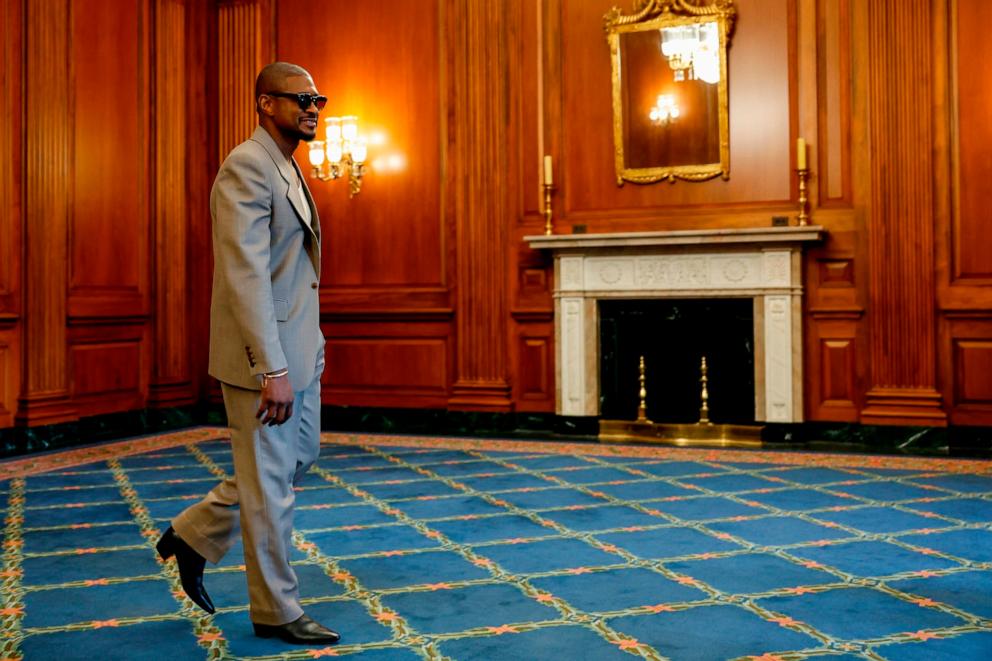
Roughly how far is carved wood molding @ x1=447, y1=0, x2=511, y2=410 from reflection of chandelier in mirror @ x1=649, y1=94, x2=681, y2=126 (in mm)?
1218

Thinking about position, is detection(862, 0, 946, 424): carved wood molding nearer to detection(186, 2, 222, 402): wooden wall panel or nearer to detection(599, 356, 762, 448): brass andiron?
detection(599, 356, 762, 448): brass andiron

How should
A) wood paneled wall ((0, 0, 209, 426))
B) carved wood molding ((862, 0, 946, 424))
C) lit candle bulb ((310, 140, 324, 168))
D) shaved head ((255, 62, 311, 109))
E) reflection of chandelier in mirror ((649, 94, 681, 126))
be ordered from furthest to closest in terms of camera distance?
lit candle bulb ((310, 140, 324, 168)) < reflection of chandelier in mirror ((649, 94, 681, 126)) < wood paneled wall ((0, 0, 209, 426)) < carved wood molding ((862, 0, 946, 424)) < shaved head ((255, 62, 311, 109))

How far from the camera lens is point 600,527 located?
4.29 meters

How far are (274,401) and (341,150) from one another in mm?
5788

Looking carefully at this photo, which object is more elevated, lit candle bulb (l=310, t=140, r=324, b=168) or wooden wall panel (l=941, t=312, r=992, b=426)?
lit candle bulb (l=310, t=140, r=324, b=168)

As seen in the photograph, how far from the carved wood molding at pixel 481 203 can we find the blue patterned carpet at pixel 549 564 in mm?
1895

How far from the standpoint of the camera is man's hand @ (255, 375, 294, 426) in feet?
8.32

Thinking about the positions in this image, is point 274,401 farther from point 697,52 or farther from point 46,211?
point 697,52

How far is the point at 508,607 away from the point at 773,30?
5427 mm

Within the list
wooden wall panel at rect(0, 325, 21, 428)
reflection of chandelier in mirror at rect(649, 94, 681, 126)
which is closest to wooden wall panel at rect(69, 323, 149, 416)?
wooden wall panel at rect(0, 325, 21, 428)

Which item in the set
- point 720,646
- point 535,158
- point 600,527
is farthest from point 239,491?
point 535,158

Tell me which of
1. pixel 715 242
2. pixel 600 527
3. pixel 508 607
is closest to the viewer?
pixel 508 607

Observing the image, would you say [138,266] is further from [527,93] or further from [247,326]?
[247,326]

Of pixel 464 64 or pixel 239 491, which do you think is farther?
pixel 464 64
